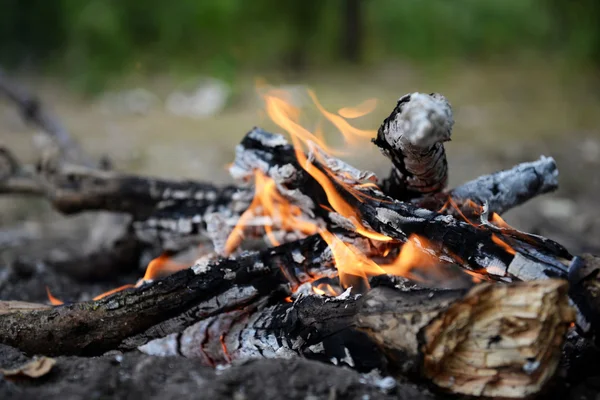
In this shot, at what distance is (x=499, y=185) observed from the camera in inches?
80.9

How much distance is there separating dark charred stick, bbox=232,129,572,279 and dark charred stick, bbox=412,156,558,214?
0.29 meters

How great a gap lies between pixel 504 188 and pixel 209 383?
4.38ft

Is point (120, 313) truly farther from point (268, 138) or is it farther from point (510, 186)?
point (510, 186)

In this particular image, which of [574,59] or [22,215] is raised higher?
[574,59]

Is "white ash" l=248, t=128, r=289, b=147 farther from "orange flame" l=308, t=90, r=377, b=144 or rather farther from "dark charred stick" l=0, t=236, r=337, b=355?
"dark charred stick" l=0, t=236, r=337, b=355

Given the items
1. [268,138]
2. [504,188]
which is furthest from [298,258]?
[504,188]

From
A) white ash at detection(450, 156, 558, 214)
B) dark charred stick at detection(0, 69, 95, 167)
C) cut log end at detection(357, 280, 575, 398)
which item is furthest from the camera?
dark charred stick at detection(0, 69, 95, 167)

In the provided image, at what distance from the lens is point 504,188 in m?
2.05

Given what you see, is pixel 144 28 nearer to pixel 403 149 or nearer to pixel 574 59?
pixel 574 59

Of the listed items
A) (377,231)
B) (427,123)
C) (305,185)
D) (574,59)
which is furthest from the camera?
(574,59)

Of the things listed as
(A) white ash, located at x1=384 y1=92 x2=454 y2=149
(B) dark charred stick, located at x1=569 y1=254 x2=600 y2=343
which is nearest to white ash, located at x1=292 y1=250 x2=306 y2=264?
(A) white ash, located at x1=384 y1=92 x2=454 y2=149

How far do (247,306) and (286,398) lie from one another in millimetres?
Answer: 521

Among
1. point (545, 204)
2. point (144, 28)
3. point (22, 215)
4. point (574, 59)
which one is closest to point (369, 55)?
point (574, 59)

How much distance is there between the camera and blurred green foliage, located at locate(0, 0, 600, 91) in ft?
24.5
